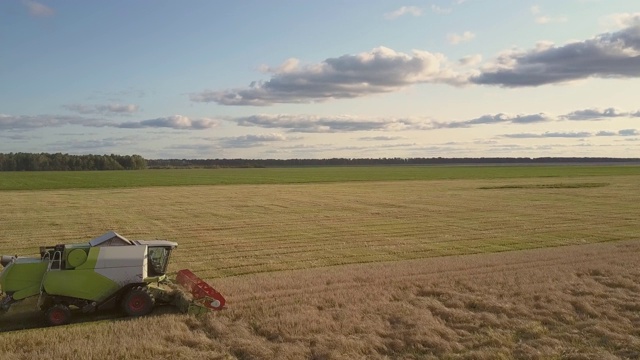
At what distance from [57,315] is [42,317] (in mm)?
918

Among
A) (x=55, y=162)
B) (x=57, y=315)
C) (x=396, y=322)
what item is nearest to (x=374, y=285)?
(x=396, y=322)

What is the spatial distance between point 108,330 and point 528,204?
113 ft

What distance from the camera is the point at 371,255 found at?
71.4ft

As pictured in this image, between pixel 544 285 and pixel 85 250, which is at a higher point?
pixel 85 250

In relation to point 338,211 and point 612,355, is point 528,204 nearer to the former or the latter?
point 338,211

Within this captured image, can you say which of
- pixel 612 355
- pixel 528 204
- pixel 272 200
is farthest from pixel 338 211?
pixel 612 355

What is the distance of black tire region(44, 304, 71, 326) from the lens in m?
12.6

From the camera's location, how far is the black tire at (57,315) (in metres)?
12.6

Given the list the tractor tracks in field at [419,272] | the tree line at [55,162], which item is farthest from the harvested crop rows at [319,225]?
the tree line at [55,162]

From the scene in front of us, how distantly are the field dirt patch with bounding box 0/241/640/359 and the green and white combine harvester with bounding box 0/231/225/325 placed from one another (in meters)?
0.51

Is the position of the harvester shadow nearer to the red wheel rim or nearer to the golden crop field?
the golden crop field

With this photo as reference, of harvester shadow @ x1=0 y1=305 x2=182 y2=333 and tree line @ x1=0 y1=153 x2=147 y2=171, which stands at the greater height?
tree line @ x1=0 y1=153 x2=147 y2=171

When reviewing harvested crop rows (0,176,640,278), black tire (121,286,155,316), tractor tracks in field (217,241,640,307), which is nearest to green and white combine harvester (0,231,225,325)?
black tire (121,286,155,316)

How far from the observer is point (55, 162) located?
150 metres
